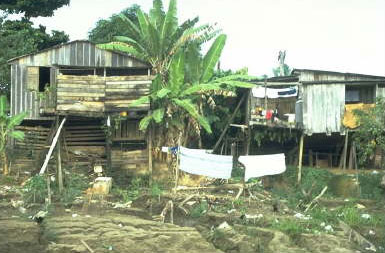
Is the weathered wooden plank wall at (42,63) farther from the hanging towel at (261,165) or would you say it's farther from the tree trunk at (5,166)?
the hanging towel at (261,165)

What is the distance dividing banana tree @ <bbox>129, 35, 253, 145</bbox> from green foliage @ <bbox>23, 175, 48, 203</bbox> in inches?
162

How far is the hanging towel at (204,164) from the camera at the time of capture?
18141 mm

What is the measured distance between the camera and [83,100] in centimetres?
2034

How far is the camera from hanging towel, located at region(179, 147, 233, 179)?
18141 millimetres

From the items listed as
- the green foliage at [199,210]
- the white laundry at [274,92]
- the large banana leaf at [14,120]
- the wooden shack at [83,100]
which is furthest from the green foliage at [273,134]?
the large banana leaf at [14,120]

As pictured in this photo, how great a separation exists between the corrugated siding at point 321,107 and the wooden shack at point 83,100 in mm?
6303

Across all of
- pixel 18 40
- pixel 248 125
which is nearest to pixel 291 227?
pixel 248 125

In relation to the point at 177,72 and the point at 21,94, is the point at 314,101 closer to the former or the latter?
the point at 177,72

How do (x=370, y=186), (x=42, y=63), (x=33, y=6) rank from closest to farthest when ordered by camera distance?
(x=370, y=186) → (x=42, y=63) → (x=33, y=6)

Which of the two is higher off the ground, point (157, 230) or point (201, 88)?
point (201, 88)

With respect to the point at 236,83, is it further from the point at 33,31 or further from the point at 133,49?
the point at 33,31

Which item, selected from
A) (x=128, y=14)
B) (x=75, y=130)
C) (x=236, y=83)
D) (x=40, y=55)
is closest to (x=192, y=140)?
(x=236, y=83)

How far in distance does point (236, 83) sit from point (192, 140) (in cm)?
327

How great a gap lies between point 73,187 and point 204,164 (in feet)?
15.2
